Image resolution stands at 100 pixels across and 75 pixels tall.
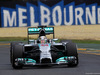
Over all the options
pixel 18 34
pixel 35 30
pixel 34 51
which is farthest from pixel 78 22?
pixel 34 51

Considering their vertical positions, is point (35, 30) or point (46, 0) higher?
point (46, 0)

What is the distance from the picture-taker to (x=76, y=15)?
3638cm

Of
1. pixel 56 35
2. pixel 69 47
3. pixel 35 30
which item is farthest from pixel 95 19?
pixel 69 47

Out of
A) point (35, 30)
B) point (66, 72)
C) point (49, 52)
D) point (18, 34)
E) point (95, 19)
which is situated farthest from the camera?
point (18, 34)

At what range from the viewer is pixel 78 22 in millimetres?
36438

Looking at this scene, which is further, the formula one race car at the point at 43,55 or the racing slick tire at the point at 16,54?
the racing slick tire at the point at 16,54

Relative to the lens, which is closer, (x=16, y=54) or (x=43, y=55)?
(x=43, y=55)

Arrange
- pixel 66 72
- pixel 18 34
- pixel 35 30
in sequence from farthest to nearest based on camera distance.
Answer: pixel 18 34
pixel 35 30
pixel 66 72

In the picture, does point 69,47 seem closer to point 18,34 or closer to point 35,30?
point 35,30

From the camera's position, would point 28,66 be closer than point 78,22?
Yes

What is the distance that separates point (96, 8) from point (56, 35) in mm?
4527

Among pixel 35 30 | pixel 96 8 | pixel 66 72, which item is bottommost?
pixel 66 72

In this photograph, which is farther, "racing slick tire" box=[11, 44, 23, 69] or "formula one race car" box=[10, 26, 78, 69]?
"racing slick tire" box=[11, 44, 23, 69]

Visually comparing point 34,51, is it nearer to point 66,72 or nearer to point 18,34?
point 66,72
